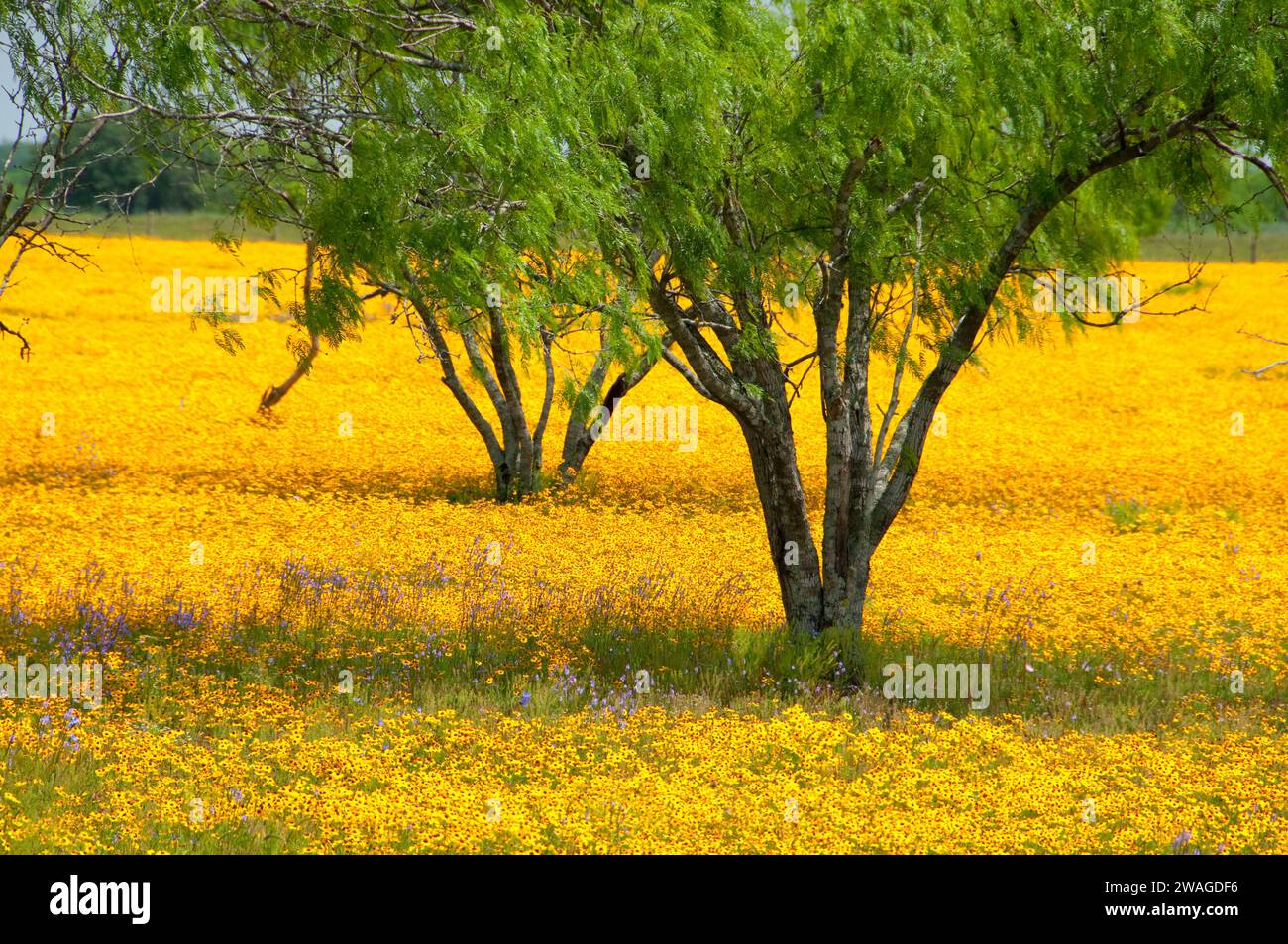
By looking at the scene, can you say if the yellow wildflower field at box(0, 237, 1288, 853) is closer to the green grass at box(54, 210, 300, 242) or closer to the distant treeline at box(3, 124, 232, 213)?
the distant treeline at box(3, 124, 232, 213)

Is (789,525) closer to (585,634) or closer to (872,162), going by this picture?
(585,634)

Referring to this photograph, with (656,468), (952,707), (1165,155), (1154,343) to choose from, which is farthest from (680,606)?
(1154,343)

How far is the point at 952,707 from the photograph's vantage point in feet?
29.2

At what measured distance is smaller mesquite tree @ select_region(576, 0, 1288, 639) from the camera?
25.5 feet

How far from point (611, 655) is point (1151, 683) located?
4.12 meters

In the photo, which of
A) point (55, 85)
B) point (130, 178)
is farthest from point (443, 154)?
point (130, 178)

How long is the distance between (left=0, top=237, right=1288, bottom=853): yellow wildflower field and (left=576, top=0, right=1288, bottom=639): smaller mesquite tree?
71.4 inches

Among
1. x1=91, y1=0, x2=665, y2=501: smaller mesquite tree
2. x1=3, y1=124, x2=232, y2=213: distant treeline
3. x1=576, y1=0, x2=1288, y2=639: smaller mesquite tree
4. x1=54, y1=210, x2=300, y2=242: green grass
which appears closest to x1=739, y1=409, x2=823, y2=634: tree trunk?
x1=576, y1=0, x2=1288, y2=639: smaller mesquite tree

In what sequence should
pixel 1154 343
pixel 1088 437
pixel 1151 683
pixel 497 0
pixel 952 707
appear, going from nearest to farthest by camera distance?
pixel 497 0 → pixel 952 707 → pixel 1151 683 → pixel 1088 437 → pixel 1154 343

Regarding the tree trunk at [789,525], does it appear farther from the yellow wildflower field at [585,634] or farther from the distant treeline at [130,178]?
the distant treeline at [130,178]

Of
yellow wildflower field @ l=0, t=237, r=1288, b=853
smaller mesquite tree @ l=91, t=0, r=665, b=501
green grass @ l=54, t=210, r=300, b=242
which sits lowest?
yellow wildflower field @ l=0, t=237, r=1288, b=853

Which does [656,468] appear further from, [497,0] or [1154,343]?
[1154,343]

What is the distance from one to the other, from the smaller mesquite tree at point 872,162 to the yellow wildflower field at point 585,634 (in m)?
1.81

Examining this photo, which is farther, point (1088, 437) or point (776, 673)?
point (1088, 437)
